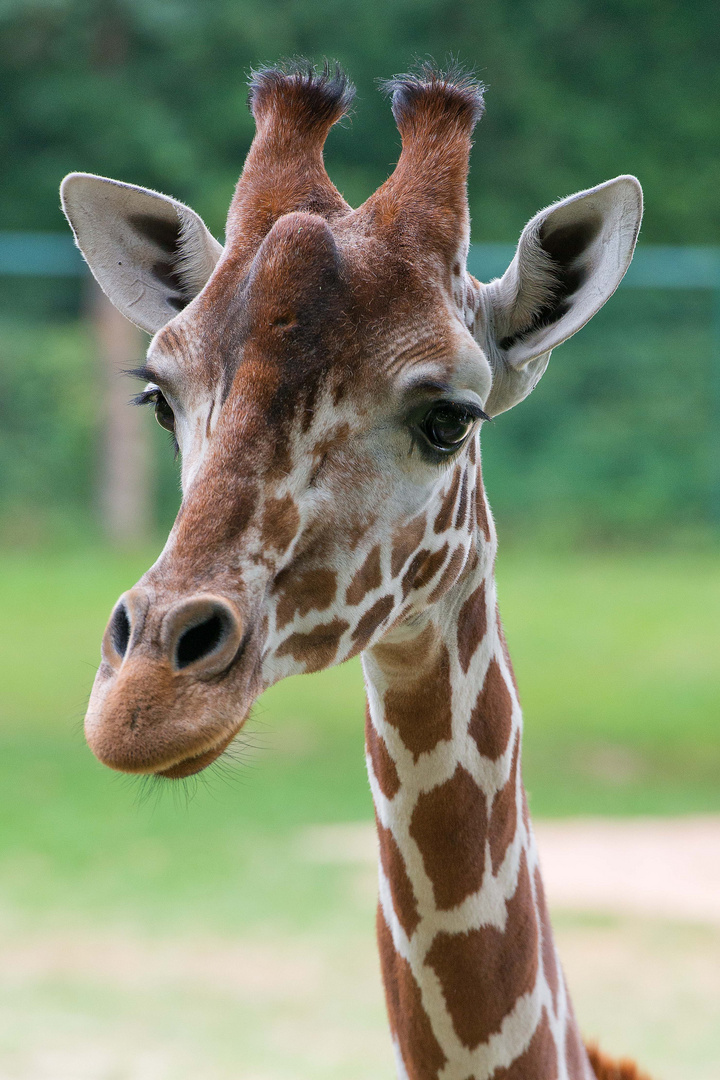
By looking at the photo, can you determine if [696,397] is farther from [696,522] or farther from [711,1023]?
[711,1023]

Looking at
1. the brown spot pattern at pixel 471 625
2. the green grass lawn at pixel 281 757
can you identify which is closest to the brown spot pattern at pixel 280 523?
the brown spot pattern at pixel 471 625

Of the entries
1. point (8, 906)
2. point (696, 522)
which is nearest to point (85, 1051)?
point (8, 906)

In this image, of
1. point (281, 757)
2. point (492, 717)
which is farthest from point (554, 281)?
point (281, 757)

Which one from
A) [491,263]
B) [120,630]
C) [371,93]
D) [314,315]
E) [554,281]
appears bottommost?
[120,630]

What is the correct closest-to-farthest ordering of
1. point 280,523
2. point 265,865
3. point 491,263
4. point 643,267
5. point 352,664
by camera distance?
point 280,523 → point 265,865 → point 352,664 → point 491,263 → point 643,267

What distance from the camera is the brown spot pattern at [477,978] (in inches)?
87.4

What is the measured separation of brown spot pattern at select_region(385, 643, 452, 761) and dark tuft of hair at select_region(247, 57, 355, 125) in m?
0.95

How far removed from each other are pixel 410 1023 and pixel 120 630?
979 millimetres

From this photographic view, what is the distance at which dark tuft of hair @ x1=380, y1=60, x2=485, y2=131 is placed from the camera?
226 cm

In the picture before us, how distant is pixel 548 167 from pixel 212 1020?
619 inches

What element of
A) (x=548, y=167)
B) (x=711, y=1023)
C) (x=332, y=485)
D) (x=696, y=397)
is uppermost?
(x=548, y=167)

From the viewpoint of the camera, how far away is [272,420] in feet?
6.22

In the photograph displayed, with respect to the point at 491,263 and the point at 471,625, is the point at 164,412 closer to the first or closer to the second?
the point at 471,625

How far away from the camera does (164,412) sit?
2180 mm
